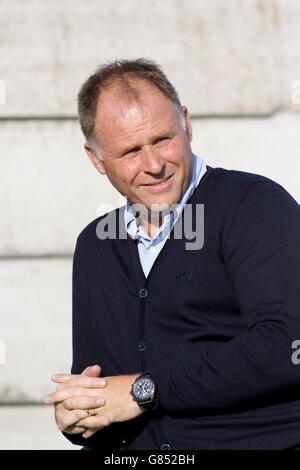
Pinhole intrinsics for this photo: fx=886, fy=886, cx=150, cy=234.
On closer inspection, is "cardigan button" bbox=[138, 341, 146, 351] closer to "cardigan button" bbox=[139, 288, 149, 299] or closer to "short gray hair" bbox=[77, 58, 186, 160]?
"cardigan button" bbox=[139, 288, 149, 299]

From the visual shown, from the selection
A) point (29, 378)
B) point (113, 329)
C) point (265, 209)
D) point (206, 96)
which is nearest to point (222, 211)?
point (265, 209)

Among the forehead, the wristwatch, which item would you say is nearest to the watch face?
the wristwatch

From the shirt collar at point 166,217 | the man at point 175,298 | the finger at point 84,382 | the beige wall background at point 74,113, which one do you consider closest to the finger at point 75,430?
the man at point 175,298

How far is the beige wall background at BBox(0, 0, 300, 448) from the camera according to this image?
3357mm

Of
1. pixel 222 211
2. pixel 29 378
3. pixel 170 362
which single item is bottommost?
pixel 29 378

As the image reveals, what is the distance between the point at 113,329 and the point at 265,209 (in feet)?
1.82

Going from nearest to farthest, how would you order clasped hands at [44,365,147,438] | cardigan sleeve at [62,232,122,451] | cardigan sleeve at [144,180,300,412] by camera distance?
cardigan sleeve at [144,180,300,412] < clasped hands at [44,365,147,438] < cardigan sleeve at [62,232,122,451]

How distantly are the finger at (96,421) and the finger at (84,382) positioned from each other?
3.0 inches

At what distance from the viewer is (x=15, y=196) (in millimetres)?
3400

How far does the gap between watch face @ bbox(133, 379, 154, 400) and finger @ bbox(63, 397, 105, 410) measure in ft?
0.35

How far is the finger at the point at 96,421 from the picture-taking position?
2.15 m

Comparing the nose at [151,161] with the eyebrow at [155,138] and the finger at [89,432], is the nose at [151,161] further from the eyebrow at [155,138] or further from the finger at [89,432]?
the finger at [89,432]

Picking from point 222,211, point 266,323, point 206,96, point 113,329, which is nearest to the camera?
point 266,323
